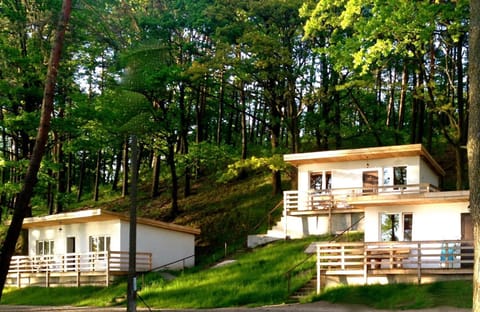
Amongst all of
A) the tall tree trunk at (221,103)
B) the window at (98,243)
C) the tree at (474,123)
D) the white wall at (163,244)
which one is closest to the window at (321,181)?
the white wall at (163,244)

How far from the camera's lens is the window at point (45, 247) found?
109ft

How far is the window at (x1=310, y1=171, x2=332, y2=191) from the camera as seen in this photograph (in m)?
29.9

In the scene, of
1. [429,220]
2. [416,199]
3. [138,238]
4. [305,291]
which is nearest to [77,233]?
[138,238]

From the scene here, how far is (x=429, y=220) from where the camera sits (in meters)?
22.4

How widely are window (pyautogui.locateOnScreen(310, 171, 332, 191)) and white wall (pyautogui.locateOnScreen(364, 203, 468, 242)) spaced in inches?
248

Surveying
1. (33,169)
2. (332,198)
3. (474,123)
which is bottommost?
(332,198)

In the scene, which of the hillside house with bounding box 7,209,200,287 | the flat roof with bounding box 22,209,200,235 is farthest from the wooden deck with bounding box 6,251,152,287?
the flat roof with bounding box 22,209,200,235

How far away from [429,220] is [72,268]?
17596 millimetres

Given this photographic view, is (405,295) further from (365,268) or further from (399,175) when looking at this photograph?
(399,175)

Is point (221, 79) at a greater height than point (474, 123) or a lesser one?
greater

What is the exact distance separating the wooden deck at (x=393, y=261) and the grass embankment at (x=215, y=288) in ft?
4.57

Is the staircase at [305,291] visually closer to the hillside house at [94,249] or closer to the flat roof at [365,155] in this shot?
the flat roof at [365,155]

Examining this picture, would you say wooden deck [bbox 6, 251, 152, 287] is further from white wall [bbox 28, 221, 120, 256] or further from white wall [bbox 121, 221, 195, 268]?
white wall [bbox 28, 221, 120, 256]

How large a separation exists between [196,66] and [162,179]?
17603 mm
